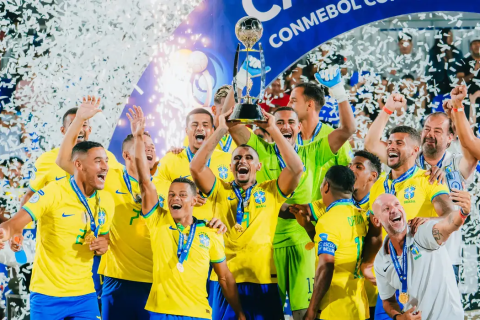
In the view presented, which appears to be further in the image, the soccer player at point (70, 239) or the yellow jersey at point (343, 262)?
the soccer player at point (70, 239)

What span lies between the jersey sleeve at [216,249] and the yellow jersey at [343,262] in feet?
2.08

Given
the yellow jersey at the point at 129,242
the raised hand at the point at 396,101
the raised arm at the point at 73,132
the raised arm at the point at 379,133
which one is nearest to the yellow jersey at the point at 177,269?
the yellow jersey at the point at 129,242

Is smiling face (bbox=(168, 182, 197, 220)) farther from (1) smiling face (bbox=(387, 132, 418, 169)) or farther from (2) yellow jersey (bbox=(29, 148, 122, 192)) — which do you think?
(1) smiling face (bbox=(387, 132, 418, 169))

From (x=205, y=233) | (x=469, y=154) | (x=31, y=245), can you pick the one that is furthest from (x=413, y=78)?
(x=31, y=245)

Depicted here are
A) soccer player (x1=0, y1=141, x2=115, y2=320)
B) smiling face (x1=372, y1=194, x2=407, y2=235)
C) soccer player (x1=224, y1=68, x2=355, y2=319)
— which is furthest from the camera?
soccer player (x1=224, y1=68, x2=355, y2=319)

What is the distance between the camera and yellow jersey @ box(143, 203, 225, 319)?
4.27m

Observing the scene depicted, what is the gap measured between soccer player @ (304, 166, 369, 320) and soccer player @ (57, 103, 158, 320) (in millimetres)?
1343

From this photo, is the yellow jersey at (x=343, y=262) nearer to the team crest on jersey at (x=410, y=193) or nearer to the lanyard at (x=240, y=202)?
the lanyard at (x=240, y=202)

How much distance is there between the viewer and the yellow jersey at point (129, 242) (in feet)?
16.6

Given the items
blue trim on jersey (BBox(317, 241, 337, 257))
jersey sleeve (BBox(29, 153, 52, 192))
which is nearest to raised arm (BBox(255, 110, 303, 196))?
blue trim on jersey (BBox(317, 241, 337, 257))

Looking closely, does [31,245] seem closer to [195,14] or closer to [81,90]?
[81,90]

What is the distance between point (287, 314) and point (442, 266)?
2.30 m

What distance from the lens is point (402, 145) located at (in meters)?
5.07

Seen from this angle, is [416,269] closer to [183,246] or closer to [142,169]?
[183,246]
